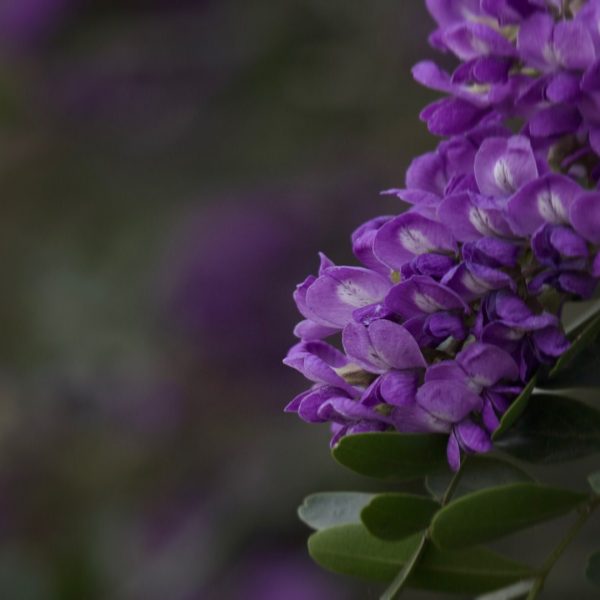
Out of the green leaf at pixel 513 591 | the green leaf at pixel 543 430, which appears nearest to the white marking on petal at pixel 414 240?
the green leaf at pixel 543 430

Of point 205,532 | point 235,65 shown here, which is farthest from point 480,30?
point 235,65

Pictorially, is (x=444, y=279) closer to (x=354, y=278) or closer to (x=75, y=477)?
(x=354, y=278)

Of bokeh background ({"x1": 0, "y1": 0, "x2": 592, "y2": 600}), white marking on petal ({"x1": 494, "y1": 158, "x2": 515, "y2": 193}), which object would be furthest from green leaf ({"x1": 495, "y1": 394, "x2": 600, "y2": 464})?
bokeh background ({"x1": 0, "y1": 0, "x2": 592, "y2": 600})

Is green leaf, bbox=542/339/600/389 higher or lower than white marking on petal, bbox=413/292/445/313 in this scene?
lower

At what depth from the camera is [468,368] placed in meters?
0.61

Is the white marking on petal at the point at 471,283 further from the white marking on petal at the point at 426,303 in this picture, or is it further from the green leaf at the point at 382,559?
the green leaf at the point at 382,559

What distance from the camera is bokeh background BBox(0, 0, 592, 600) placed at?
2.27m

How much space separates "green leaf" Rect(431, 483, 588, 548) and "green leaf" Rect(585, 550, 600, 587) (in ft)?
0.16

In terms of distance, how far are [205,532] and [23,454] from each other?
31.8 inches

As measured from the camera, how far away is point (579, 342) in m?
0.63

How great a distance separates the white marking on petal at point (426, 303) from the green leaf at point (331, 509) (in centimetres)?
17

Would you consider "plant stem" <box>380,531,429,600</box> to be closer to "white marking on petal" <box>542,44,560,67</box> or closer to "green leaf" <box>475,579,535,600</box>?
"green leaf" <box>475,579,535,600</box>

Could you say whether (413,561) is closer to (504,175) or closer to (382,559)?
(382,559)

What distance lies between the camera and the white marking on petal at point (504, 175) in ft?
2.11
